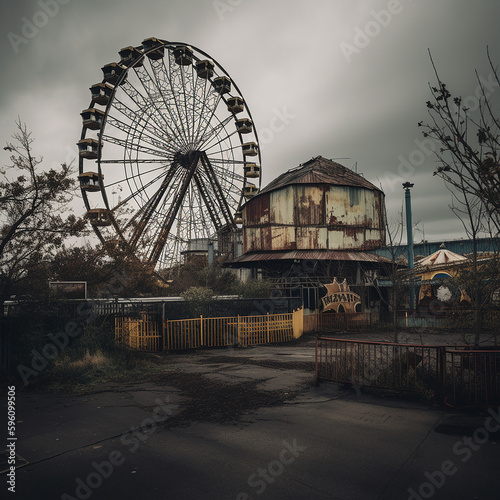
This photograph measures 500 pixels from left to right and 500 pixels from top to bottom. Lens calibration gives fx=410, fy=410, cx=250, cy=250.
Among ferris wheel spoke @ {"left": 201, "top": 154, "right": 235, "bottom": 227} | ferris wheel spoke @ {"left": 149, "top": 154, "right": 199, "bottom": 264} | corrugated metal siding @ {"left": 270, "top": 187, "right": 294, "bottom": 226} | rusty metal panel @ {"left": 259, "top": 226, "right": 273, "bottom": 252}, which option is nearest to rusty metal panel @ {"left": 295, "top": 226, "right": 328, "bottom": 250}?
corrugated metal siding @ {"left": 270, "top": 187, "right": 294, "bottom": 226}

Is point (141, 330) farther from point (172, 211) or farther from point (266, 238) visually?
point (266, 238)

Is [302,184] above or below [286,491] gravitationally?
above

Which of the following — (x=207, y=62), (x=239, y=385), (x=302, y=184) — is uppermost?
(x=207, y=62)

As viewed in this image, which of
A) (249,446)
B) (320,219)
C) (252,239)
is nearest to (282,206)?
(320,219)

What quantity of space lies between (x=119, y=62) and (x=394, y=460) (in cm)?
2886

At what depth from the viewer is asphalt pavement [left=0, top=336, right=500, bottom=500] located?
180 inches

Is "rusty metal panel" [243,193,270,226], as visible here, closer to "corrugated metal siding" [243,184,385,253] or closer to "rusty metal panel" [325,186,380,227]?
"corrugated metal siding" [243,184,385,253]

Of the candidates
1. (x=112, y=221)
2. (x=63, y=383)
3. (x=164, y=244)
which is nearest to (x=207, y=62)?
(x=164, y=244)

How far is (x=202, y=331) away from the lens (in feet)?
52.6

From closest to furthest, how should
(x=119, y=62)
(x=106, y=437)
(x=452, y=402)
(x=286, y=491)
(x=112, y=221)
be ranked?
(x=286, y=491) < (x=106, y=437) < (x=452, y=402) < (x=112, y=221) < (x=119, y=62)

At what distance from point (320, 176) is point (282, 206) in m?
3.68

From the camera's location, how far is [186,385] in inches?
378

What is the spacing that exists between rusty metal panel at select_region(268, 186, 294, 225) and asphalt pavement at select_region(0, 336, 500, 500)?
21.7m

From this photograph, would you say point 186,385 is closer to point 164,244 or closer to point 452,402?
point 452,402
